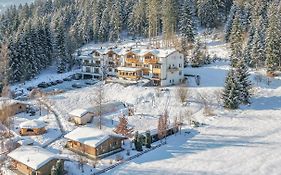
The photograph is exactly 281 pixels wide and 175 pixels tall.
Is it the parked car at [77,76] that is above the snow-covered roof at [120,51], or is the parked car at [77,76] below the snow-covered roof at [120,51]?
below

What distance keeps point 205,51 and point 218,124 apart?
91.9 feet

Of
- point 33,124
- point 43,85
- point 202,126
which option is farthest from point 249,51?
point 33,124

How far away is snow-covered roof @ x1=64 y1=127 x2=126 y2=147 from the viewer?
40.1m

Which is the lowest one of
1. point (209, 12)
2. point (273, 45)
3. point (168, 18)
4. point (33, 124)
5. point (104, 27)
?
point (33, 124)

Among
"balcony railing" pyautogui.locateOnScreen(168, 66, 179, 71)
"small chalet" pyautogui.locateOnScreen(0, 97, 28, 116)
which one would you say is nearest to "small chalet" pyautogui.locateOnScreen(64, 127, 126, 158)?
"small chalet" pyautogui.locateOnScreen(0, 97, 28, 116)

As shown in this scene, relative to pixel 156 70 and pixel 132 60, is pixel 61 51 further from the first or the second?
pixel 156 70

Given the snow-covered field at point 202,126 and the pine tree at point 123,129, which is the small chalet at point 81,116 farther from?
the pine tree at point 123,129

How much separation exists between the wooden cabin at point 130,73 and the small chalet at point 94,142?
22.4m

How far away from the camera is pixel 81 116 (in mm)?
48156

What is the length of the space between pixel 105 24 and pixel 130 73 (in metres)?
31.1

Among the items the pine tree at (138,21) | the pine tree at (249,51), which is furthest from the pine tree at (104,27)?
the pine tree at (249,51)

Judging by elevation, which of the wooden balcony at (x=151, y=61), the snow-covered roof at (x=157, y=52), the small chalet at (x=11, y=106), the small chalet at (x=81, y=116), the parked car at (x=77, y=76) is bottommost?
the small chalet at (x=81, y=116)

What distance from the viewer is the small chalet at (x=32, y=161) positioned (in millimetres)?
35875

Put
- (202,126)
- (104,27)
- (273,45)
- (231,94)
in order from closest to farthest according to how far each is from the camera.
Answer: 1. (202,126)
2. (231,94)
3. (273,45)
4. (104,27)
